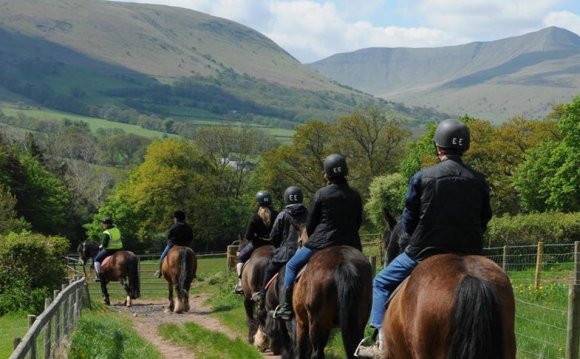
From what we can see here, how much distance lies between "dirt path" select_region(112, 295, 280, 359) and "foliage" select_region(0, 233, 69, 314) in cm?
257

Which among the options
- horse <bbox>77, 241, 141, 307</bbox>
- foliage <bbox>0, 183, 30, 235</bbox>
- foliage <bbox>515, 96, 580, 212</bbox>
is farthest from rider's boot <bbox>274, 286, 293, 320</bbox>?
foliage <bbox>515, 96, 580, 212</bbox>

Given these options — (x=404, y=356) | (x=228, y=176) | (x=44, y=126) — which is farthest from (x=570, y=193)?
(x=44, y=126)

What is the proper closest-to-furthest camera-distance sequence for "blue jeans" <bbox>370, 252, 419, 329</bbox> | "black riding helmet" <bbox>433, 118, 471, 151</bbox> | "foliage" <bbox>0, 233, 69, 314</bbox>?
"black riding helmet" <bbox>433, 118, 471, 151</bbox>
"blue jeans" <bbox>370, 252, 419, 329</bbox>
"foliage" <bbox>0, 233, 69, 314</bbox>

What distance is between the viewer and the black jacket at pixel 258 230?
16406 mm

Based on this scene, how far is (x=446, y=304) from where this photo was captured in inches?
265

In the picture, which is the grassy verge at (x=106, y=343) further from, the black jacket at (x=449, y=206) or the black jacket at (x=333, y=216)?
the black jacket at (x=449, y=206)

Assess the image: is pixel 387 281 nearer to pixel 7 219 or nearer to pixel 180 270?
pixel 180 270

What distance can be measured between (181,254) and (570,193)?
40231 millimetres

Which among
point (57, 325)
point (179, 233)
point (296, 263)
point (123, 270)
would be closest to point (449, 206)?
point (296, 263)

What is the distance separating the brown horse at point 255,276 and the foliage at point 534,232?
21.7 m

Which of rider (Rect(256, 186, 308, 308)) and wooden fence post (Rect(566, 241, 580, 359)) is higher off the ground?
rider (Rect(256, 186, 308, 308))

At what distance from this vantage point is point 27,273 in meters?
22.8

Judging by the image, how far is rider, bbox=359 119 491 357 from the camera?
7.62 m

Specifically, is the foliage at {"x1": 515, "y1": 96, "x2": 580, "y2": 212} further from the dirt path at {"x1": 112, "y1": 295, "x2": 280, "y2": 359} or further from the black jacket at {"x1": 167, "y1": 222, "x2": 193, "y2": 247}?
the black jacket at {"x1": 167, "y1": 222, "x2": 193, "y2": 247}
